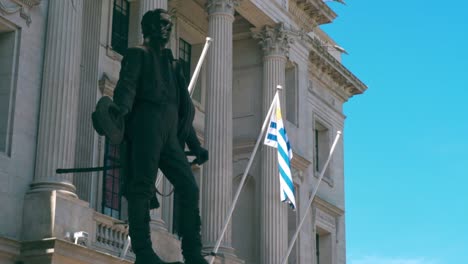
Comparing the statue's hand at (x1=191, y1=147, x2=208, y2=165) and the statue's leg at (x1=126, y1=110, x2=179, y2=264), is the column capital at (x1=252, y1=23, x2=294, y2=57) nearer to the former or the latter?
the statue's hand at (x1=191, y1=147, x2=208, y2=165)

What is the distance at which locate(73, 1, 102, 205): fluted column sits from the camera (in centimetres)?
2677

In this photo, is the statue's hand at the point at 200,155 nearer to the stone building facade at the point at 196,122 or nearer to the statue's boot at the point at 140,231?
the statue's boot at the point at 140,231

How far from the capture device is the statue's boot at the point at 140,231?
10234mm

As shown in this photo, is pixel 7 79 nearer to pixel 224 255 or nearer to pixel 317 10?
pixel 224 255

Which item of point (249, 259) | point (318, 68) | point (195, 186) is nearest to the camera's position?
point (195, 186)

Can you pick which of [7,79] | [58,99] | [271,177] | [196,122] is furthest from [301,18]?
[7,79]

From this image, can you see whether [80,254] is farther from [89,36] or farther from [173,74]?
[173,74]

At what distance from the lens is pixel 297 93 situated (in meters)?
36.8

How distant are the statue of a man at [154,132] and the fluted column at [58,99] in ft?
39.6

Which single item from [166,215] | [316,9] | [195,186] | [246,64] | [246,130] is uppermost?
[316,9]

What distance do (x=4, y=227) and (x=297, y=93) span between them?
16675 millimetres

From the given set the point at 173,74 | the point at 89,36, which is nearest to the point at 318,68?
the point at 89,36

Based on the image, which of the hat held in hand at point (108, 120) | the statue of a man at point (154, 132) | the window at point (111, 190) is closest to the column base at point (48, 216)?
the window at point (111, 190)

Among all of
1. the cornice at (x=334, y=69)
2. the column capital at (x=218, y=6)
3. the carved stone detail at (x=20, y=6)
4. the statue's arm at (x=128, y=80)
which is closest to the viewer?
the statue's arm at (x=128, y=80)
